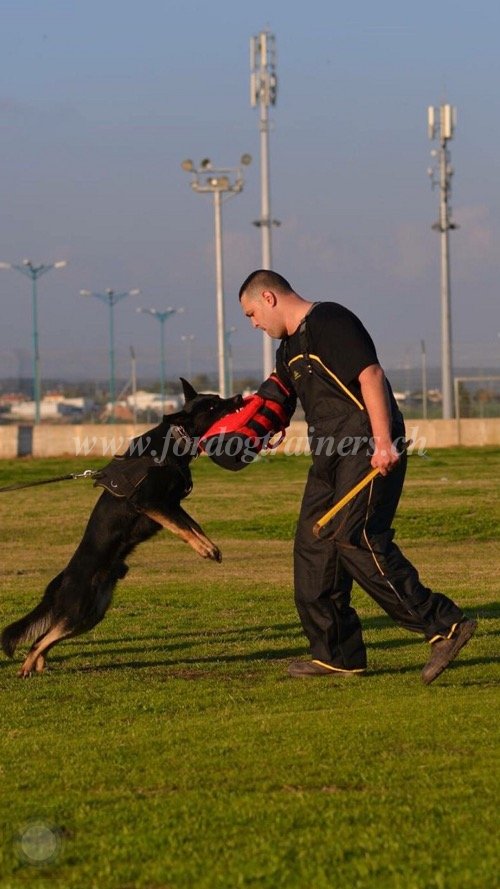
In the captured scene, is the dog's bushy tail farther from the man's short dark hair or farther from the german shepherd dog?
the man's short dark hair

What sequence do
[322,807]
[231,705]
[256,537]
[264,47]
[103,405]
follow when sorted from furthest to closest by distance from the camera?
[103,405] < [264,47] < [256,537] < [231,705] < [322,807]

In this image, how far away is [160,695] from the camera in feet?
22.2

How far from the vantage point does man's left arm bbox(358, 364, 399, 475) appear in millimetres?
6496

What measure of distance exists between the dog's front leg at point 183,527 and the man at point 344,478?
0.84 m

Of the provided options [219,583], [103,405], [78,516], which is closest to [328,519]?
[219,583]

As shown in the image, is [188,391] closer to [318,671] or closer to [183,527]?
[183,527]

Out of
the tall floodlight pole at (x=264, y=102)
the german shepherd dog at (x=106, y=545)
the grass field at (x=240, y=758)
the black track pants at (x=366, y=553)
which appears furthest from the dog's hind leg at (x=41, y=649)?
the tall floodlight pole at (x=264, y=102)

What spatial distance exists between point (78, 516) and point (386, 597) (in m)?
14.0

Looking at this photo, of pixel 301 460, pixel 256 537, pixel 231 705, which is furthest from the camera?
pixel 301 460

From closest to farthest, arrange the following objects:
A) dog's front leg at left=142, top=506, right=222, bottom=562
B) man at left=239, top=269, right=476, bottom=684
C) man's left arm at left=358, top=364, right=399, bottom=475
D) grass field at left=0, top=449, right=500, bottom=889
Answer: grass field at left=0, top=449, right=500, bottom=889
man's left arm at left=358, top=364, right=399, bottom=475
man at left=239, top=269, right=476, bottom=684
dog's front leg at left=142, top=506, right=222, bottom=562

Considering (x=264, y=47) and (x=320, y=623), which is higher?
(x=264, y=47)

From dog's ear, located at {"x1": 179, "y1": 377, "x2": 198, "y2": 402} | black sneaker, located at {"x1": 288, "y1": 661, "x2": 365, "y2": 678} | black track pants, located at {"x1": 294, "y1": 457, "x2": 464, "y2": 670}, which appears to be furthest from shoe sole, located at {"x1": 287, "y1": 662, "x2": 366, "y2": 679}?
dog's ear, located at {"x1": 179, "y1": 377, "x2": 198, "y2": 402}

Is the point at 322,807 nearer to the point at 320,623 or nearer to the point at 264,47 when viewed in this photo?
the point at 320,623

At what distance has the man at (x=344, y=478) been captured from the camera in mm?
6602
